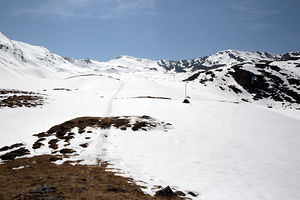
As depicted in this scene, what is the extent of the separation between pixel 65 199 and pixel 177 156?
11.0m

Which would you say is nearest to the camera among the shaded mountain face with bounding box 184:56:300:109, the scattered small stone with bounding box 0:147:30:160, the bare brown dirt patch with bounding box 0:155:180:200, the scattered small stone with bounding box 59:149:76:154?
the bare brown dirt patch with bounding box 0:155:180:200

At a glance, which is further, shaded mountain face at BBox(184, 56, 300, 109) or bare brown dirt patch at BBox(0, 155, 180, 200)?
shaded mountain face at BBox(184, 56, 300, 109)

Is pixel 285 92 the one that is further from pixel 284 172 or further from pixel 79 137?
pixel 79 137

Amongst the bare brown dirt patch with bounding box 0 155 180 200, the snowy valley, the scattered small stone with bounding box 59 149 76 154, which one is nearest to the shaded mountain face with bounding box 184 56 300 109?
the snowy valley

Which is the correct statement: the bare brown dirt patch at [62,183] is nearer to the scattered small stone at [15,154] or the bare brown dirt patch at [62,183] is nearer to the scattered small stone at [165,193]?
the scattered small stone at [165,193]

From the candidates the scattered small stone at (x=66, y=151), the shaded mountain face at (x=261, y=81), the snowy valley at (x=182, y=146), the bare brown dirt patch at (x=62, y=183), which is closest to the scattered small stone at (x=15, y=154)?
the snowy valley at (x=182, y=146)

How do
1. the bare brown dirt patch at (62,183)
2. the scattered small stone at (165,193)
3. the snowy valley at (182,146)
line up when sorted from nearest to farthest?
the bare brown dirt patch at (62,183) → the scattered small stone at (165,193) → the snowy valley at (182,146)

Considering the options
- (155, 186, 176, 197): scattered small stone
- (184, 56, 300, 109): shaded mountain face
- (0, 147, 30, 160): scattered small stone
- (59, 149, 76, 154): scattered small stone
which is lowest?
(59, 149, 76, 154): scattered small stone

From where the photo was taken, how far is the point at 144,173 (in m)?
12.7

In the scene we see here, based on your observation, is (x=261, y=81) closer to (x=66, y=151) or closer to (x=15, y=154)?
(x=66, y=151)

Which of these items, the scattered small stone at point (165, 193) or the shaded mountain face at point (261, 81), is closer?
the scattered small stone at point (165, 193)

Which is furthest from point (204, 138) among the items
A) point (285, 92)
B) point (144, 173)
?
point (285, 92)

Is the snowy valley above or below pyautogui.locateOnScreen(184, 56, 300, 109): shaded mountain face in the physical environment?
below

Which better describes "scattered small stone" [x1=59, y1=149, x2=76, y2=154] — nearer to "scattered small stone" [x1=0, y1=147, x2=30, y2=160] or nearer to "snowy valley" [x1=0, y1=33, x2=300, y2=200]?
"snowy valley" [x1=0, y1=33, x2=300, y2=200]
